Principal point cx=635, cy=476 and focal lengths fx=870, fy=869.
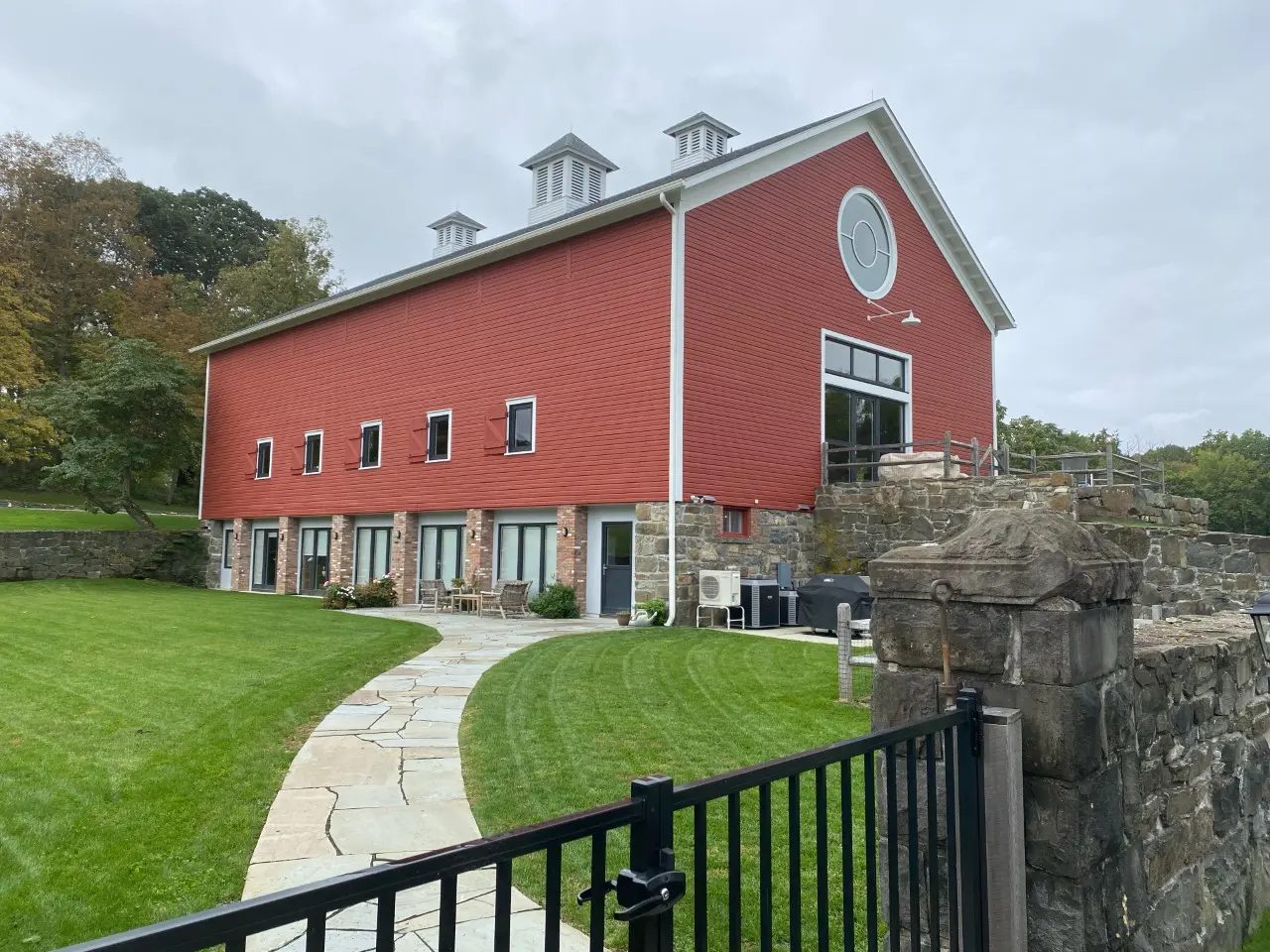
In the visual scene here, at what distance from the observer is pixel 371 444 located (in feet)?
76.4

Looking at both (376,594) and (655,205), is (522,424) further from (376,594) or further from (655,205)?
(655,205)

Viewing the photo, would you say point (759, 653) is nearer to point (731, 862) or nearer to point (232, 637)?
point (232, 637)

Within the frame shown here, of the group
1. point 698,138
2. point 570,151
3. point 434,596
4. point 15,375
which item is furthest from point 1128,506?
point 15,375

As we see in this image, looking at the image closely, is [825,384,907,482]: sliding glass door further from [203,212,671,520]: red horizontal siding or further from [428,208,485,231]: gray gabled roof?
[428,208,485,231]: gray gabled roof

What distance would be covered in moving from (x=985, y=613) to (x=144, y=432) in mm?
32286

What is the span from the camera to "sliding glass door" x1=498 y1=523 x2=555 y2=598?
19.0 m

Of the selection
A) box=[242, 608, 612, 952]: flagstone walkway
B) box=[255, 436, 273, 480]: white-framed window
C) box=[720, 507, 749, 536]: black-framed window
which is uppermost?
box=[255, 436, 273, 480]: white-framed window

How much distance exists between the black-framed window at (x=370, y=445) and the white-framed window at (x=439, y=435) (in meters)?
2.31

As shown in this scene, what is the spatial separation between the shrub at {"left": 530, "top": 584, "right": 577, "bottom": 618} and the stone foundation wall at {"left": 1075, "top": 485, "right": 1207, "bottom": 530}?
9378mm

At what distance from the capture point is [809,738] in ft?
21.3

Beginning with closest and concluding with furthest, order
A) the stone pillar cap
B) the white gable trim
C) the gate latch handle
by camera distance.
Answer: the gate latch handle → the stone pillar cap → the white gable trim

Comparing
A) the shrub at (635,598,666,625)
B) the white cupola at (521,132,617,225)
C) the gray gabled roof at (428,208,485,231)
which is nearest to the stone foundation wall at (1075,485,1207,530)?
the shrub at (635,598,666,625)

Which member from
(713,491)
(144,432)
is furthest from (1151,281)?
(144,432)

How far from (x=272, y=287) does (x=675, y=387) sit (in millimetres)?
32429
